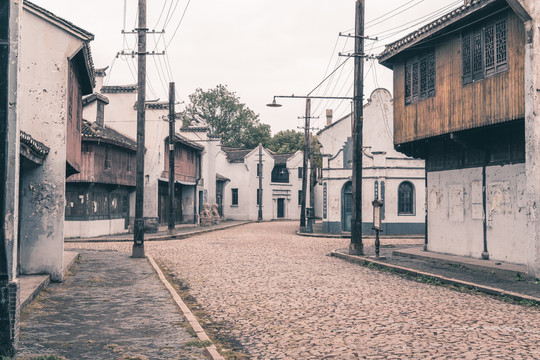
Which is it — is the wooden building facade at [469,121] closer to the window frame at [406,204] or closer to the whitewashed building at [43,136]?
the whitewashed building at [43,136]

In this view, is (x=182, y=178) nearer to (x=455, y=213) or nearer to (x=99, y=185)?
(x=99, y=185)

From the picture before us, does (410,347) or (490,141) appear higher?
(490,141)

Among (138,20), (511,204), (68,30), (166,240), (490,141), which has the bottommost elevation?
(166,240)

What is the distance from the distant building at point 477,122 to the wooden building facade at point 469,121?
29 millimetres

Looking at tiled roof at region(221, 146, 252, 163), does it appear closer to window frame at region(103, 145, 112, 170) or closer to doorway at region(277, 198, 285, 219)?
doorway at region(277, 198, 285, 219)

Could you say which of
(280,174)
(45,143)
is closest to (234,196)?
(280,174)

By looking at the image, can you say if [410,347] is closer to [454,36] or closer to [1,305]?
[1,305]

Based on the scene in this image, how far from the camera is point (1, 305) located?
5.73m

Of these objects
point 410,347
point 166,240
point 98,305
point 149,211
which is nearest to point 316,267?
point 98,305

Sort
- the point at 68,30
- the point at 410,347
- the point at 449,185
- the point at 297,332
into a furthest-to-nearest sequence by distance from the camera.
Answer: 1. the point at 449,185
2. the point at 68,30
3. the point at 297,332
4. the point at 410,347

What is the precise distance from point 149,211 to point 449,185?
22.5m

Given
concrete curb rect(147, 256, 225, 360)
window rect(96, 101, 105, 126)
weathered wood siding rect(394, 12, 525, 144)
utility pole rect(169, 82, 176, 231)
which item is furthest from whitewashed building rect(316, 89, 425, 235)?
concrete curb rect(147, 256, 225, 360)

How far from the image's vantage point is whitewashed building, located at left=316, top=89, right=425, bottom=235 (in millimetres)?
32375

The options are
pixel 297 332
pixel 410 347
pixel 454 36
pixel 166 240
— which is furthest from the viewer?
pixel 166 240
